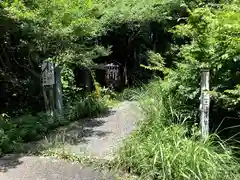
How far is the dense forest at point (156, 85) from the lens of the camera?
350cm

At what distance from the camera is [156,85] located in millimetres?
5680

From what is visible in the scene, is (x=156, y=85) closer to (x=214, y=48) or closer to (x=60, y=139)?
(x=214, y=48)

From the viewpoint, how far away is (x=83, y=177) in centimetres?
376

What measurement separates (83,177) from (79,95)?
4.00m

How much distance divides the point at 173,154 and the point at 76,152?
164 centimetres

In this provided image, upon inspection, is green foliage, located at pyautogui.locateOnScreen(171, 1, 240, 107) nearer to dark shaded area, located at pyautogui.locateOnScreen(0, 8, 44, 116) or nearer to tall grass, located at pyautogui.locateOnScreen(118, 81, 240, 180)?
tall grass, located at pyautogui.locateOnScreen(118, 81, 240, 180)

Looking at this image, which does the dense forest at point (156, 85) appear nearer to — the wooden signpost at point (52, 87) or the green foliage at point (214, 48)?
the green foliage at point (214, 48)

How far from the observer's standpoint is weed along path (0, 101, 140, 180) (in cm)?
384

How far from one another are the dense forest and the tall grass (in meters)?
0.01

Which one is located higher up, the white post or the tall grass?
the white post

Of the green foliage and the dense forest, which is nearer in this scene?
the dense forest

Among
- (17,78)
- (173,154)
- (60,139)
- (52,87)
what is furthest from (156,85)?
(17,78)

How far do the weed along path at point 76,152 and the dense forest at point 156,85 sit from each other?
40 cm

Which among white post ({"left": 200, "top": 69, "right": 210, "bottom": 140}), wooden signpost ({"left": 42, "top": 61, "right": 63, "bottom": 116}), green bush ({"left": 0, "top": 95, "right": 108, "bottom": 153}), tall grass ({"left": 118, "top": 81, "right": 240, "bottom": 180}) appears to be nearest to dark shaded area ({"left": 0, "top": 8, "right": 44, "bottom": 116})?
wooden signpost ({"left": 42, "top": 61, "right": 63, "bottom": 116})
